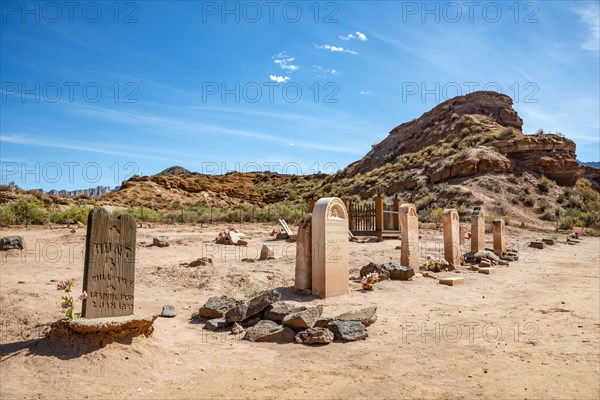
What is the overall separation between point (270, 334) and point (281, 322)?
20.9 inches

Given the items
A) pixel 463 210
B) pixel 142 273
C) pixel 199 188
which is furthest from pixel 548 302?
pixel 199 188

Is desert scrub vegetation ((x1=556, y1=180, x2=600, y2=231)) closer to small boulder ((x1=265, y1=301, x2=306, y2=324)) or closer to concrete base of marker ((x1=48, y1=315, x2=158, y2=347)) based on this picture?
small boulder ((x1=265, y1=301, x2=306, y2=324))

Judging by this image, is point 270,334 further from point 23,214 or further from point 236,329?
point 23,214

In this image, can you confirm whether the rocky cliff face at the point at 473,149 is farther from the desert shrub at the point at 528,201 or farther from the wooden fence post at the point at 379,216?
the wooden fence post at the point at 379,216

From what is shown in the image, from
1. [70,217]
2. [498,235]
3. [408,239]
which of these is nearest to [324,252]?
[408,239]

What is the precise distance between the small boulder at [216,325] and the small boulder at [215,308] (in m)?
0.28

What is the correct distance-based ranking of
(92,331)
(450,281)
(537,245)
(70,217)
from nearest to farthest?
(92,331) → (450,281) → (537,245) → (70,217)

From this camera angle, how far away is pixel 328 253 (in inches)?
322

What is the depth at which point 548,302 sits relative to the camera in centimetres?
792

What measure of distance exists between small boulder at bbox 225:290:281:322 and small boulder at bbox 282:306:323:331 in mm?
592

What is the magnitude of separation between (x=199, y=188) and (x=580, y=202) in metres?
40.1

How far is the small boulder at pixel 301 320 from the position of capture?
584 cm

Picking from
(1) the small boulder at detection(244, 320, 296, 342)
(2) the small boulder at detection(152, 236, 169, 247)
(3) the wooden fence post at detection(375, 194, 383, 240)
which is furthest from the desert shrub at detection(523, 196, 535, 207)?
(1) the small boulder at detection(244, 320, 296, 342)

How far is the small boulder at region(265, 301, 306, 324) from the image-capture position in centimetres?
632
